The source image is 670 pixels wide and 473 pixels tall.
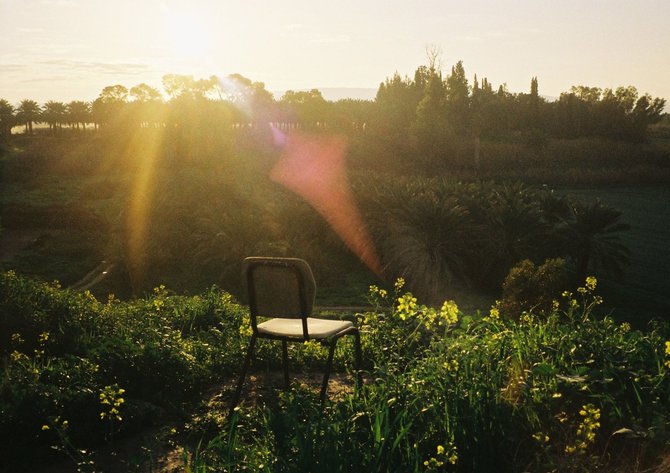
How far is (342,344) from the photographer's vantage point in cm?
775

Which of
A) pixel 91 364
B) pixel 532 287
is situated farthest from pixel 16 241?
pixel 91 364

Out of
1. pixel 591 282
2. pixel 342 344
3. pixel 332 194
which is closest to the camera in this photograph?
pixel 591 282

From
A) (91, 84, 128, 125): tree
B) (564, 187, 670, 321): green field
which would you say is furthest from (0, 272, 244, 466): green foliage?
(91, 84, 128, 125): tree

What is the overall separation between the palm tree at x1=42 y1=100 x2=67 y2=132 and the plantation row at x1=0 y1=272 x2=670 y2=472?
103706mm

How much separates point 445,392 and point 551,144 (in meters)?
55.7

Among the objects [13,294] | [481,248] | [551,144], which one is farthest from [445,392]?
[551,144]

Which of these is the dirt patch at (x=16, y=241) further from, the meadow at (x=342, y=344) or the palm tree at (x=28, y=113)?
the palm tree at (x=28, y=113)

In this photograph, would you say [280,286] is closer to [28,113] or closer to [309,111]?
[309,111]

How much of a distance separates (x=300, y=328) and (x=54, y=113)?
114224 mm

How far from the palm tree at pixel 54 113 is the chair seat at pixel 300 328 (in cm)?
10504

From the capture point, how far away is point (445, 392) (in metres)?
4.45

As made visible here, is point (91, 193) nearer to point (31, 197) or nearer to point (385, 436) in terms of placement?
point (31, 197)

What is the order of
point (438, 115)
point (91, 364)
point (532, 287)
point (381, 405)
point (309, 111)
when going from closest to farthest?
1. point (381, 405)
2. point (91, 364)
3. point (532, 287)
4. point (438, 115)
5. point (309, 111)

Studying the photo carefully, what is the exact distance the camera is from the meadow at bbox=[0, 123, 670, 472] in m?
4.18
